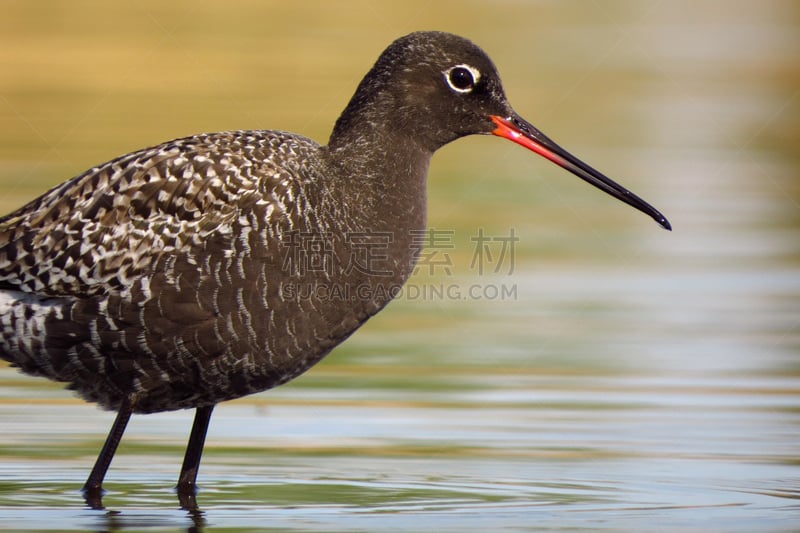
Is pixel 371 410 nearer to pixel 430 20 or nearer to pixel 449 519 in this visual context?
pixel 449 519

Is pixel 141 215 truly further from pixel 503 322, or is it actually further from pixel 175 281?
pixel 503 322

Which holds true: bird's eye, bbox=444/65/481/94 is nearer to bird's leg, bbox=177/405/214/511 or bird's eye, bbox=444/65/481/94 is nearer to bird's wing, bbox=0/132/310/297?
bird's wing, bbox=0/132/310/297

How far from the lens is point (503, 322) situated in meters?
15.7

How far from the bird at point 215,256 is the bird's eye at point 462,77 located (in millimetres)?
46

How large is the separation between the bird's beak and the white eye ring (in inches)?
10.7

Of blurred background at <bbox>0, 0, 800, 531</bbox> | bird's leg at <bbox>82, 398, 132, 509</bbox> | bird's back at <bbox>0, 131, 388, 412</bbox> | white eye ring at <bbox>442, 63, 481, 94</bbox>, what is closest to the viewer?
bird's back at <bbox>0, 131, 388, 412</bbox>

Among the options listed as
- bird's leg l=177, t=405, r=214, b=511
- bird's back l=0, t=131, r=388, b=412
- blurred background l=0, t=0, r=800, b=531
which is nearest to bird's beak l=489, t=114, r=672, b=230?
bird's back l=0, t=131, r=388, b=412

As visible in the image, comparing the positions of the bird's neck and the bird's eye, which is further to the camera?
the bird's eye

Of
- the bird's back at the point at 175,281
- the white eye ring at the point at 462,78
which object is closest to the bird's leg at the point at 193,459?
the bird's back at the point at 175,281

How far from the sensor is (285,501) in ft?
34.9

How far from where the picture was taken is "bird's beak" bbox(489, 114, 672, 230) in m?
11.4

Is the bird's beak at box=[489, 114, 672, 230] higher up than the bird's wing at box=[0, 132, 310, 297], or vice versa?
the bird's beak at box=[489, 114, 672, 230]

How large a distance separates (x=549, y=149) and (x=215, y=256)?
2.53m

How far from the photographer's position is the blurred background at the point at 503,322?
35.9ft
